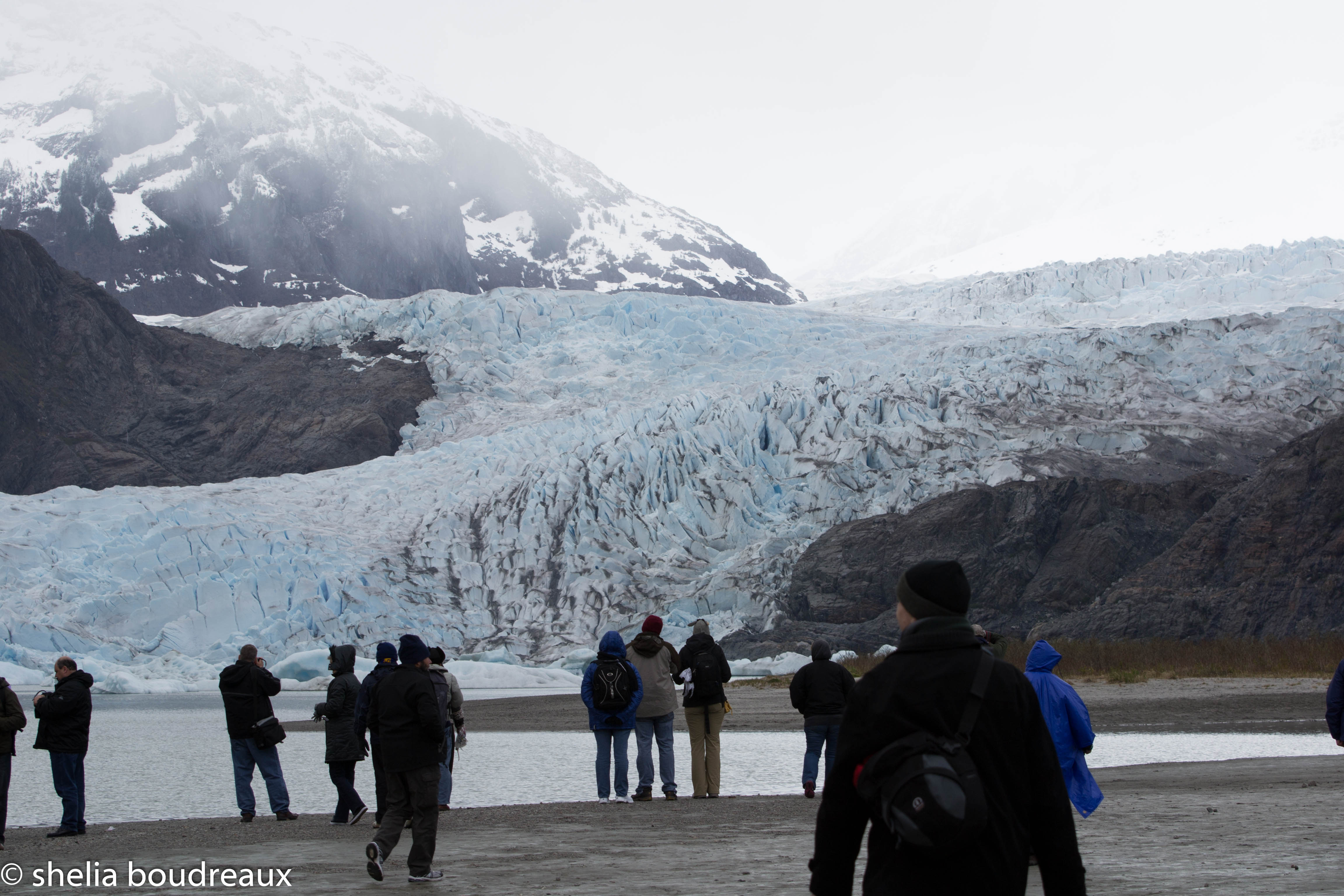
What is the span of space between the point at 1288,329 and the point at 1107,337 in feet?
14.5

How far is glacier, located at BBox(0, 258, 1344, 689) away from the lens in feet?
82.5

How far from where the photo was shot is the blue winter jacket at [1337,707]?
15.2 feet

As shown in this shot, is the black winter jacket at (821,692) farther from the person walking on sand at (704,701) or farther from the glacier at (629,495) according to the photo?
the glacier at (629,495)

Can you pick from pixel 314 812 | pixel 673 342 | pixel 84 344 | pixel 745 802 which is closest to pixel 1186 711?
pixel 745 802

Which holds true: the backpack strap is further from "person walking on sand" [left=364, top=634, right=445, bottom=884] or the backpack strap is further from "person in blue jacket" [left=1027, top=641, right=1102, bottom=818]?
"person walking on sand" [left=364, top=634, right=445, bottom=884]

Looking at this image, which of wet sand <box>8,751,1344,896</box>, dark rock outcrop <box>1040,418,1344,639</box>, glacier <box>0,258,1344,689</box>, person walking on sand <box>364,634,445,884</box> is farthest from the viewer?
glacier <box>0,258,1344,689</box>

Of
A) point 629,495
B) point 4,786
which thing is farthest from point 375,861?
point 629,495

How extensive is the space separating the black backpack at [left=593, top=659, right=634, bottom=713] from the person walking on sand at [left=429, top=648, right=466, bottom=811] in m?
0.82

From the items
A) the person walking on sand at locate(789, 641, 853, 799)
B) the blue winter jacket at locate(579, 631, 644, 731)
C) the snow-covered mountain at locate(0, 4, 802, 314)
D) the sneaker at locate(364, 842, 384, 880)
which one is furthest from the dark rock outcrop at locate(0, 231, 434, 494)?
the sneaker at locate(364, 842, 384, 880)

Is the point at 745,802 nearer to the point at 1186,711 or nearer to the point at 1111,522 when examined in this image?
the point at 1186,711

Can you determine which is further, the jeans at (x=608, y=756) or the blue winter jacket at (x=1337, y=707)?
the jeans at (x=608, y=756)

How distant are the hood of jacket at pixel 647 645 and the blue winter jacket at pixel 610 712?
0.41 ft

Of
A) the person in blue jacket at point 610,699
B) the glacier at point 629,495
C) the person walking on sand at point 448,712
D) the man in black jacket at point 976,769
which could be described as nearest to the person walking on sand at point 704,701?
the person in blue jacket at point 610,699

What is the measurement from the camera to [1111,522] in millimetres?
26828
